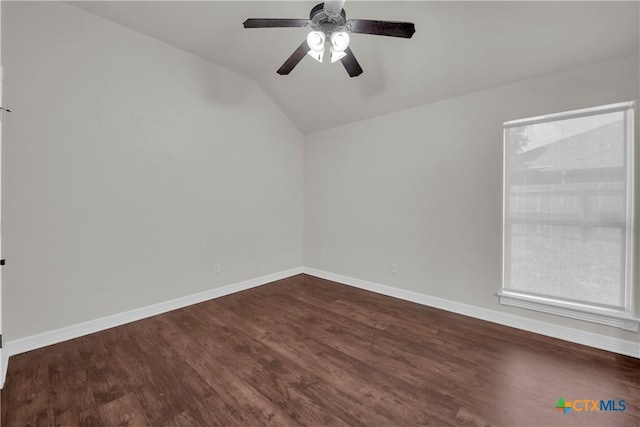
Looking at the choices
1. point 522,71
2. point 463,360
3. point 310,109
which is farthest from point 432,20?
point 463,360

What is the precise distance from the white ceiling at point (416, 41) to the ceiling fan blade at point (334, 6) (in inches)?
28.9

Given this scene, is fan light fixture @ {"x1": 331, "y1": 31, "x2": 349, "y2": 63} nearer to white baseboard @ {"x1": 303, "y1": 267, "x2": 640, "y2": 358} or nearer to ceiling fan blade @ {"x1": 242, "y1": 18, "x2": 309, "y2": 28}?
ceiling fan blade @ {"x1": 242, "y1": 18, "x2": 309, "y2": 28}

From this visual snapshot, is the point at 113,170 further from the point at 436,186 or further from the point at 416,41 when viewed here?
the point at 436,186

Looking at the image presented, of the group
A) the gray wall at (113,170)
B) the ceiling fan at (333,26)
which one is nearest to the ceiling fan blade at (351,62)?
the ceiling fan at (333,26)

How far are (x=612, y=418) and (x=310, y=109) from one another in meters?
4.18

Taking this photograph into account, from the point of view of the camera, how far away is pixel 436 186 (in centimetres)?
321

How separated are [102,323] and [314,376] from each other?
227 cm

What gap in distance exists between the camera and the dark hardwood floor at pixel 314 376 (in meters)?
1.61

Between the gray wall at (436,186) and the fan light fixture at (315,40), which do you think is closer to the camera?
the fan light fixture at (315,40)

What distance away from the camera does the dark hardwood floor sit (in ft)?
5.27

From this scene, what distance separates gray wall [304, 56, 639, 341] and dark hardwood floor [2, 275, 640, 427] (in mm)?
636

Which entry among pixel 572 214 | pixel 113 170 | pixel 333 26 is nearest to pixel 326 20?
pixel 333 26

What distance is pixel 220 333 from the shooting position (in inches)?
103

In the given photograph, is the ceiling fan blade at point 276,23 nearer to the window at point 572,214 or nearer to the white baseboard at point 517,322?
the window at point 572,214
